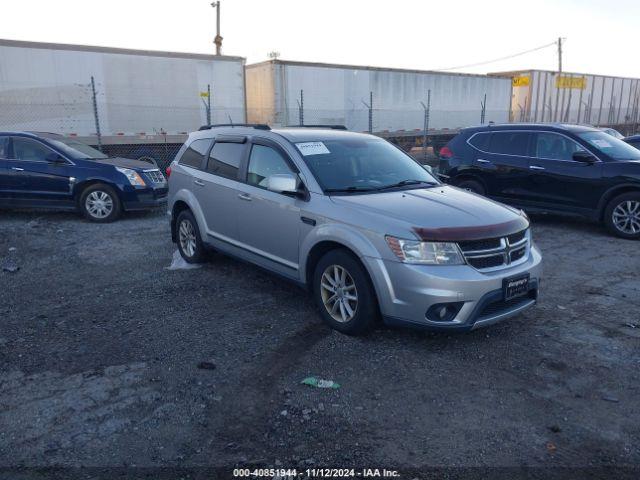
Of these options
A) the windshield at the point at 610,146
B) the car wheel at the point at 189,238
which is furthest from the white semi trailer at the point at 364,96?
the car wheel at the point at 189,238

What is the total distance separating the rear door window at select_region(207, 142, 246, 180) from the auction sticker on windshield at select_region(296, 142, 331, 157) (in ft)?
2.74

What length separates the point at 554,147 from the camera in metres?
8.51

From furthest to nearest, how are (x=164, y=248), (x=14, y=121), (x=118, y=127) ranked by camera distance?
(x=118, y=127)
(x=14, y=121)
(x=164, y=248)

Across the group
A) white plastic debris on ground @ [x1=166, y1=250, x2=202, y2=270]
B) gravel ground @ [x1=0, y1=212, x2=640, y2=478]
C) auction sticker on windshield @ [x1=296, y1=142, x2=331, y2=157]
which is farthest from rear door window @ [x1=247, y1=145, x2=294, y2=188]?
white plastic debris on ground @ [x1=166, y1=250, x2=202, y2=270]

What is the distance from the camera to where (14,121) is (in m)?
13.0

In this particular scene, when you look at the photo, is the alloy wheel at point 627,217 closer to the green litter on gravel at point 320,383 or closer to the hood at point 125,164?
the green litter on gravel at point 320,383

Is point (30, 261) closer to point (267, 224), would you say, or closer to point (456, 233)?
point (267, 224)

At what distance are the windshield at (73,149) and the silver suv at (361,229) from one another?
14.8 ft

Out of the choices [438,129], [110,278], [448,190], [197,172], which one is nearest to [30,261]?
[110,278]

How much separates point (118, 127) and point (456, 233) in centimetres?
1260

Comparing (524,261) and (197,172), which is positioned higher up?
(197,172)

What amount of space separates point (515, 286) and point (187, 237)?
406 centimetres

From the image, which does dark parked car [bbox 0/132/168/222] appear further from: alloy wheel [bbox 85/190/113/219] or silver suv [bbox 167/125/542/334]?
silver suv [bbox 167/125/542/334]

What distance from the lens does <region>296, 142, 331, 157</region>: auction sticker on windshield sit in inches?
195
